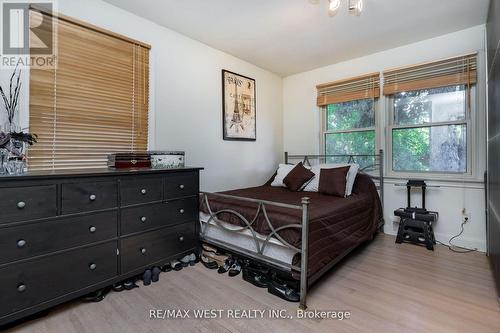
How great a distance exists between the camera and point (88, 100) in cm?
214

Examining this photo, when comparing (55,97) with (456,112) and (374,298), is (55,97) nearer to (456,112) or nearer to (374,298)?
(374,298)

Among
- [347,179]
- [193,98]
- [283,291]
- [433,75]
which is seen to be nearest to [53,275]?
[283,291]

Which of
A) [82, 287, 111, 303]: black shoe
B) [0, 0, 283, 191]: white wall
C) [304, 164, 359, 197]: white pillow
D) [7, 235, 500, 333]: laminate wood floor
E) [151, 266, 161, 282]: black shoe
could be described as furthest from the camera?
[304, 164, 359, 197]: white pillow

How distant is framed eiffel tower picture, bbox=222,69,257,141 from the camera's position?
329 cm

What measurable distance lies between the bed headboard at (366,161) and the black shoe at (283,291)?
208 cm

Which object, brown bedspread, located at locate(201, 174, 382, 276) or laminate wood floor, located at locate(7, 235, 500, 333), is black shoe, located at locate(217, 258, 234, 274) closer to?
laminate wood floor, located at locate(7, 235, 500, 333)

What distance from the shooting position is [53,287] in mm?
1541

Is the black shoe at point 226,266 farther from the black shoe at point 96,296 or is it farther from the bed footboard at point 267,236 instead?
the black shoe at point 96,296

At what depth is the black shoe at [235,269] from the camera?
83.4 inches

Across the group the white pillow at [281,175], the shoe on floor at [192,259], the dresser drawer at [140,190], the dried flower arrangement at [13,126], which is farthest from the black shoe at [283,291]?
the dried flower arrangement at [13,126]

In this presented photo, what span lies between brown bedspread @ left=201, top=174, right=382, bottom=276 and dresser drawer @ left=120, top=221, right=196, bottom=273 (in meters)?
0.31

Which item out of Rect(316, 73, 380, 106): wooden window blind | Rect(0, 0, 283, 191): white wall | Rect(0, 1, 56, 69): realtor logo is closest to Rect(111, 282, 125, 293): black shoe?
Rect(0, 0, 283, 191): white wall

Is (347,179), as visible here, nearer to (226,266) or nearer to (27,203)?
(226,266)

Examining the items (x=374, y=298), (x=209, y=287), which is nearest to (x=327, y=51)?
(x=374, y=298)
